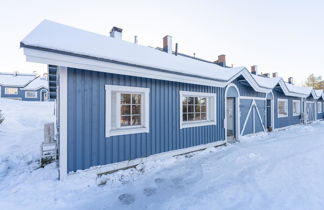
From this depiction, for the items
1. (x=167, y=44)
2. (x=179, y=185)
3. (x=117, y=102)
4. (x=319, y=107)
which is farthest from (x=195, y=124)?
(x=319, y=107)

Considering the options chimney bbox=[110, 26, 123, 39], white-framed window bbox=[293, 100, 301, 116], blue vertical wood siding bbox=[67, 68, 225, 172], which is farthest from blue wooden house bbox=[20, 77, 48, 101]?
white-framed window bbox=[293, 100, 301, 116]

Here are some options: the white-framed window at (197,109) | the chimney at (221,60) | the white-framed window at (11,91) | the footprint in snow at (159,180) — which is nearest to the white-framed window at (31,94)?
the white-framed window at (11,91)

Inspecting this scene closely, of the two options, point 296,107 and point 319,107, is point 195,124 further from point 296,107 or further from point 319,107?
point 319,107

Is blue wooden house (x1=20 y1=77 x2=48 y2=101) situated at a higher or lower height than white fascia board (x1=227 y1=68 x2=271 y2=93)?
→ higher

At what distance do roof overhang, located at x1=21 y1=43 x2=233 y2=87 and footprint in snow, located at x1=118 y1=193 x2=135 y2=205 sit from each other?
9.56 feet

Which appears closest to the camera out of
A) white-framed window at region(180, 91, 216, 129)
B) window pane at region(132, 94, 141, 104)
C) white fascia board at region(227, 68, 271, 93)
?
window pane at region(132, 94, 141, 104)

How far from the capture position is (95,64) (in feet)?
12.6

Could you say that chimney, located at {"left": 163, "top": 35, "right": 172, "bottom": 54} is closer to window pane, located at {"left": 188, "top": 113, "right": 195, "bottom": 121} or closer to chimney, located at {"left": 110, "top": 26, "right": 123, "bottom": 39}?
chimney, located at {"left": 110, "top": 26, "right": 123, "bottom": 39}

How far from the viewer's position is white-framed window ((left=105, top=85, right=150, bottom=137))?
4426 mm

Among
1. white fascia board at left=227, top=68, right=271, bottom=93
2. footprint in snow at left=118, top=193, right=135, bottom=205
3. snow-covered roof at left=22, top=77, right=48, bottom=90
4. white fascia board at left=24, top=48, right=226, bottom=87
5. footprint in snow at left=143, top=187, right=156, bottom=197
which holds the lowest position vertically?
footprint in snow at left=143, top=187, right=156, bottom=197

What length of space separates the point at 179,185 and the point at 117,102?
2.76 meters

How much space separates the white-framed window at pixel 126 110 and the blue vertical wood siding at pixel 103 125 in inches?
5.4

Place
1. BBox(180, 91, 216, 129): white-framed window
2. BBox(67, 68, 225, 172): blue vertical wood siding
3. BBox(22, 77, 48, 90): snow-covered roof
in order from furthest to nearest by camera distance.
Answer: BBox(22, 77, 48, 90): snow-covered roof < BBox(180, 91, 216, 129): white-framed window < BBox(67, 68, 225, 172): blue vertical wood siding

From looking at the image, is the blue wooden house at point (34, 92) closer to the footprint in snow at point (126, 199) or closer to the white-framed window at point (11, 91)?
the white-framed window at point (11, 91)
